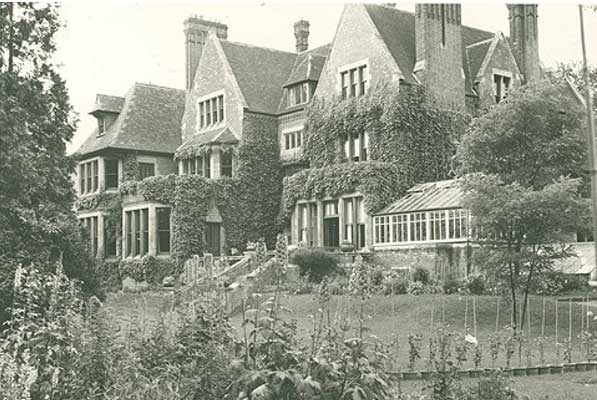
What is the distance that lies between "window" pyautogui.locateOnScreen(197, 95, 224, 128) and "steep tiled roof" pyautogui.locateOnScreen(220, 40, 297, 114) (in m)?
1.69

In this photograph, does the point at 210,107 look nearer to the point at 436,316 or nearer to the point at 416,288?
the point at 416,288

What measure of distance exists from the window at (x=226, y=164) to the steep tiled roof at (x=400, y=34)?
32.4 ft

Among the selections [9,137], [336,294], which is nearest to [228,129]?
[336,294]

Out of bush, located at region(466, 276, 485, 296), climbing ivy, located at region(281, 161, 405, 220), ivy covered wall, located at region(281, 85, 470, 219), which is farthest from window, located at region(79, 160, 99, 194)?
bush, located at region(466, 276, 485, 296)

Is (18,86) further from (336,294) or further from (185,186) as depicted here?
(185,186)

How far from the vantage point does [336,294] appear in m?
25.3

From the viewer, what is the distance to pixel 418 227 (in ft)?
104

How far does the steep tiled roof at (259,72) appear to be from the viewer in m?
41.6

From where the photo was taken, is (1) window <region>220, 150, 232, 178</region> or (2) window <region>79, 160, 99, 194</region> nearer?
(1) window <region>220, 150, 232, 178</region>

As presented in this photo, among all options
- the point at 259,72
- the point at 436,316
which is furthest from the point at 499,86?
the point at 436,316

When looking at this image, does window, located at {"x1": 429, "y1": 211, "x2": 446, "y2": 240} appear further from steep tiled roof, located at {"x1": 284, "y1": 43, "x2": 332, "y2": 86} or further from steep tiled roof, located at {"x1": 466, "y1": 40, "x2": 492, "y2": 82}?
steep tiled roof, located at {"x1": 284, "y1": 43, "x2": 332, "y2": 86}

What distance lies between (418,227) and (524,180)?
31.3 ft

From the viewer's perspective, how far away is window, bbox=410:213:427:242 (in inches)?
1237

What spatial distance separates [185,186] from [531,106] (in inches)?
802
